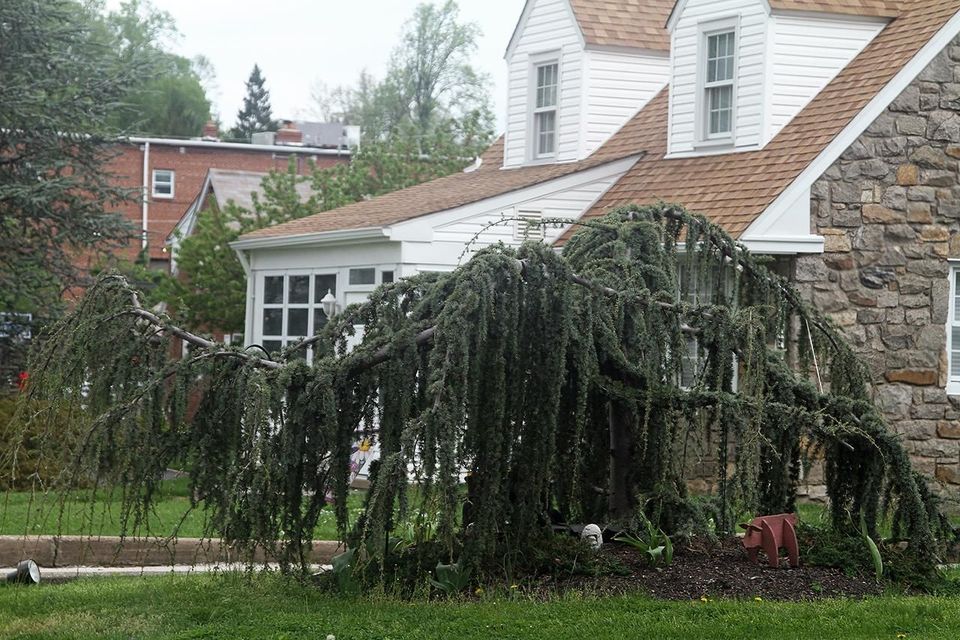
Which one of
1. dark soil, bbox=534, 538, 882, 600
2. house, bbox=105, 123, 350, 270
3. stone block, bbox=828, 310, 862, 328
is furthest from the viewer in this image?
house, bbox=105, 123, 350, 270

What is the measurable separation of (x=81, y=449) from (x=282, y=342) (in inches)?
459

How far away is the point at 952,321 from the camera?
48.9 ft

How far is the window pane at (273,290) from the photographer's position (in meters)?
19.8

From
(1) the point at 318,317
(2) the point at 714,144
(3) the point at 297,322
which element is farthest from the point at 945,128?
(3) the point at 297,322

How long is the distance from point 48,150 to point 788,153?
511 inches

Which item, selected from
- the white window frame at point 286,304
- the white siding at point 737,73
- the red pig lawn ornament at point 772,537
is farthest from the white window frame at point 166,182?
the red pig lawn ornament at point 772,537

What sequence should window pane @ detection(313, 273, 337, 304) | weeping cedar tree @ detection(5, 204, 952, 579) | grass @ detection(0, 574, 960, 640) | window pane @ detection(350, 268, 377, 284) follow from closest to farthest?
grass @ detection(0, 574, 960, 640) < weeping cedar tree @ detection(5, 204, 952, 579) < window pane @ detection(350, 268, 377, 284) < window pane @ detection(313, 273, 337, 304)

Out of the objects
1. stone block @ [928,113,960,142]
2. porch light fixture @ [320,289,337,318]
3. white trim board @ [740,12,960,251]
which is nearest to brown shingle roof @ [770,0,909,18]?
white trim board @ [740,12,960,251]

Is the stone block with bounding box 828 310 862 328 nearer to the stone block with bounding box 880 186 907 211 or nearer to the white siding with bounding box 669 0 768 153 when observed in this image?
the stone block with bounding box 880 186 907 211

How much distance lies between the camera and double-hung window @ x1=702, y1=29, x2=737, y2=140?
16.7 metres

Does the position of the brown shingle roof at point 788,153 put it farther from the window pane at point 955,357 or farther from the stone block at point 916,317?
the window pane at point 955,357

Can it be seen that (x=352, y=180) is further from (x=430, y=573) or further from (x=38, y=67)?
(x=430, y=573)

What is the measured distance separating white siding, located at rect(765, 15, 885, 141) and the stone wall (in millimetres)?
1537

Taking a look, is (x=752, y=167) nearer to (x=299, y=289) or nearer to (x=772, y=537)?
(x=299, y=289)
